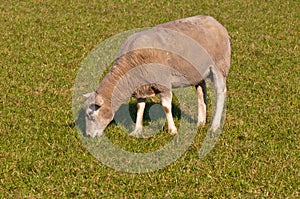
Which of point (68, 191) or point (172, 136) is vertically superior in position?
point (68, 191)

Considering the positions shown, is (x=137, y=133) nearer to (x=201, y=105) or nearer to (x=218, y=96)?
(x=201, y=105)

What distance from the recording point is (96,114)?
738 cm

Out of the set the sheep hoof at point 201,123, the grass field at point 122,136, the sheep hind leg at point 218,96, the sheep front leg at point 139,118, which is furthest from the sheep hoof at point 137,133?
the sheep hind leg at point 218,96

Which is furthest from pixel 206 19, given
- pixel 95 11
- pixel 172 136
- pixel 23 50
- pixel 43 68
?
pixel 95 11

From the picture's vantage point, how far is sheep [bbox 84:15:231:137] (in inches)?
292

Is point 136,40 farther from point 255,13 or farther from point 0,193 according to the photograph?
point 255,13

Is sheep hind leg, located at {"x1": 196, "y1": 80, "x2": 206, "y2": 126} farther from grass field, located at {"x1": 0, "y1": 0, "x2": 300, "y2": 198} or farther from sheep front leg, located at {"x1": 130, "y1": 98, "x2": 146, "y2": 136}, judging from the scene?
sheep front leg, located at {"x1": 130, "y1": 98, "x2": 146, "y2": 136}

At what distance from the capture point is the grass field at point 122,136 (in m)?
6.61

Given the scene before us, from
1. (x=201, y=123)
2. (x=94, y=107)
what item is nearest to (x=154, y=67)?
(x=94, y=107)

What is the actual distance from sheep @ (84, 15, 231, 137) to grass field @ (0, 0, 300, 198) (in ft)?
2.42

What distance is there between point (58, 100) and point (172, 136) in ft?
9.68

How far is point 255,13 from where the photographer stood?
19172 millimetres

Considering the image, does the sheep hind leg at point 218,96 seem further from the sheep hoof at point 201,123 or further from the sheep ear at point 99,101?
the sheep ear at point 99,101

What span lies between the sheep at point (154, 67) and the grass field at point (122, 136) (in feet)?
2.42
